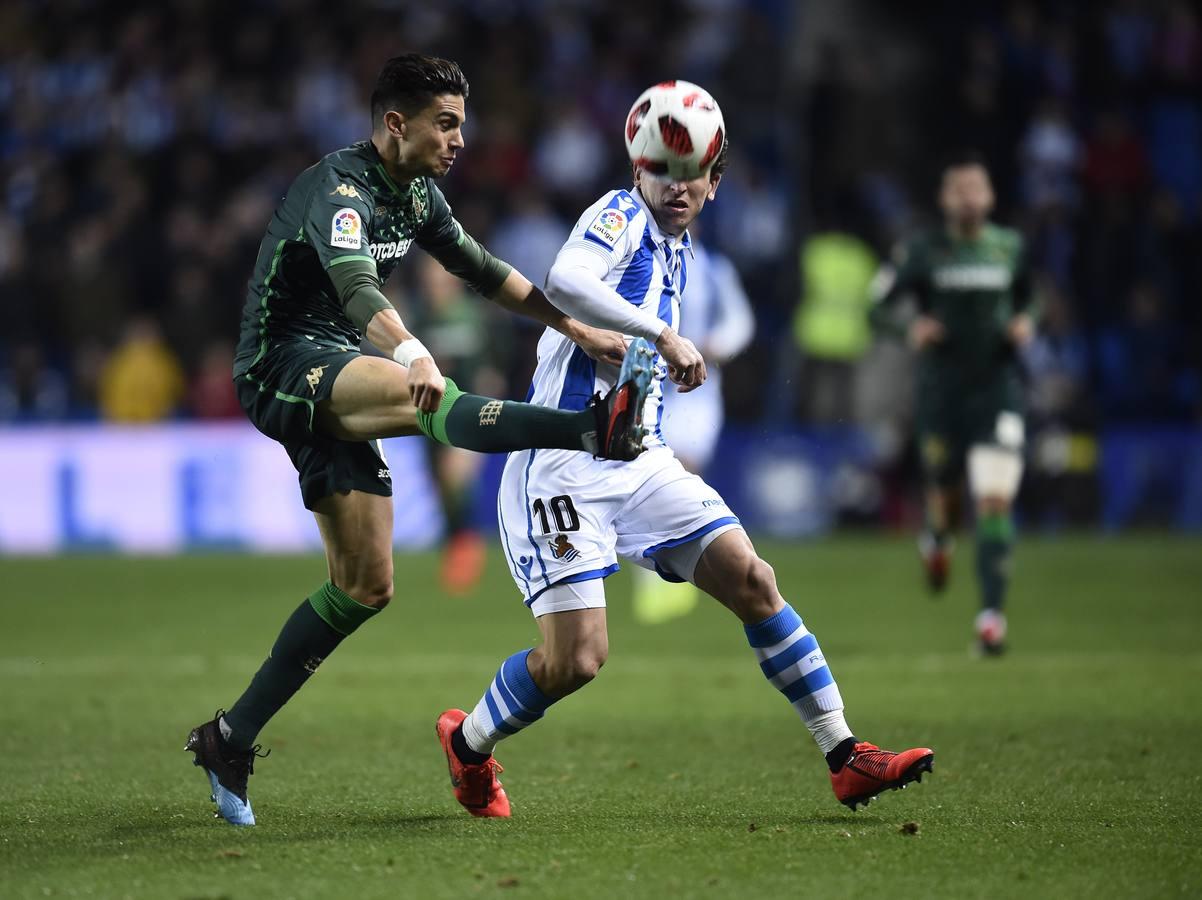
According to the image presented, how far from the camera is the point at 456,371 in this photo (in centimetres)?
1436

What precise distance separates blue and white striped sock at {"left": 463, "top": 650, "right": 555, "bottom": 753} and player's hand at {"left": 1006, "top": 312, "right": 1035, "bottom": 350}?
5419mm

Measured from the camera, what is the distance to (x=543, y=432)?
495 centimetres

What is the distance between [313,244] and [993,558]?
5650 millimetres

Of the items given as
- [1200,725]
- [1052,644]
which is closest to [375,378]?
[1200,725]

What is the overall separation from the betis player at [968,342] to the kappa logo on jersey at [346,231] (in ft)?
18.4

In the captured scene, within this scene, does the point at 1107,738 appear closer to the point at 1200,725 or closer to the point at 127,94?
the point at 1200,725

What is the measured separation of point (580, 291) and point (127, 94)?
15.6 m

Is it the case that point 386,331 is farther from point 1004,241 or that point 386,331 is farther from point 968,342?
point 1004,241

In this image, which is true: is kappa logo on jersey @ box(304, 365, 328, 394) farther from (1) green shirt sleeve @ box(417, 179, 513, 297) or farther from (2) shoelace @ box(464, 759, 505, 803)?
(2) shoelace @ box(464, 759, 505, 803)

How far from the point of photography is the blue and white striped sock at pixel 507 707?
18.2 feet

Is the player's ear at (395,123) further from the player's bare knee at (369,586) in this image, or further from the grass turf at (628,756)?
the grass turf at (628,756)

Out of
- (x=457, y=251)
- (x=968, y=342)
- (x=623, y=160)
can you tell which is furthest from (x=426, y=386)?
(x=623, y=160)

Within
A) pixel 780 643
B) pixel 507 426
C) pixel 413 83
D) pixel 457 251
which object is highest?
pixel 413 83

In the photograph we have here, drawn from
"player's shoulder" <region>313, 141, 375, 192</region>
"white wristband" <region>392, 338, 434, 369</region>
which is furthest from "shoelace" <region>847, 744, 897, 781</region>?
"player's shoulder" <region>313, 141, 375, 192</region>
